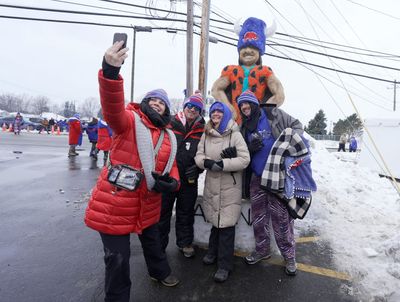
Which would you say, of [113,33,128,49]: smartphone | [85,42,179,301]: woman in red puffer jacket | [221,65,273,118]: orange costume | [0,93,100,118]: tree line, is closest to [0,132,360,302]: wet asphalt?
[85,42,179,301]: woman in red puffer jacket

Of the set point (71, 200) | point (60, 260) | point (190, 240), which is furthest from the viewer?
point (71, 200)

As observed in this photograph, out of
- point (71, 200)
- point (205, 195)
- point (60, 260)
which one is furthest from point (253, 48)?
point (71, 200)

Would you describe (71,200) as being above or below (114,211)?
below

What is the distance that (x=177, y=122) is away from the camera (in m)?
3.20

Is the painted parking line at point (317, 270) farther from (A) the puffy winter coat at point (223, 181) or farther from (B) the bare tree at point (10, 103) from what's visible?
(B) the bare tree at point (10, 103)

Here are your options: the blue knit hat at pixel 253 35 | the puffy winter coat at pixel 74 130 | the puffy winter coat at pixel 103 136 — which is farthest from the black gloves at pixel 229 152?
the puffy winter coat at pixel 74 130

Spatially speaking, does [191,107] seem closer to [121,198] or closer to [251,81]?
[251,81]

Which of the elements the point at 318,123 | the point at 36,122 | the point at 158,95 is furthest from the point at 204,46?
the point at 318,123

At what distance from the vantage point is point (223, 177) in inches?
116

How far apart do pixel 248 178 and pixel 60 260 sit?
7.49 ft

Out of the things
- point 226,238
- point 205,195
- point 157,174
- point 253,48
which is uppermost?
point 253,48

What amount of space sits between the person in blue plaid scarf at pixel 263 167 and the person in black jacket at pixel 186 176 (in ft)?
1.75

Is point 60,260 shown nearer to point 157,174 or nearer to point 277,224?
point 157,174

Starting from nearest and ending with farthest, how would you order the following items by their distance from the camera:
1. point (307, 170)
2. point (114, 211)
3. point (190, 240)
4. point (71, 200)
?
point (114, 211) → point (307, 170) → point (190, 240) → point (71, 200)
